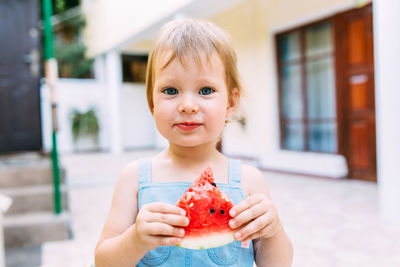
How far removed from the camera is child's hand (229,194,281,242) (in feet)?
2.83

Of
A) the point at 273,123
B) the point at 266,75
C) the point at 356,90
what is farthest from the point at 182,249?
the point at 266,75

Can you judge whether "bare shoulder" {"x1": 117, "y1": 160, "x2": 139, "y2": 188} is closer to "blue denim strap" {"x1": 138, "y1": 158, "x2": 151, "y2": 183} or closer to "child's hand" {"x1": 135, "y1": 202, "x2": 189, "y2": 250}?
"blue denim strap" {"x1": 138, "y1": 158, "x2": 151, "y2": 183}

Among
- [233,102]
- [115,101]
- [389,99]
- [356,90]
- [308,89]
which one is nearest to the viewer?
[233,102]

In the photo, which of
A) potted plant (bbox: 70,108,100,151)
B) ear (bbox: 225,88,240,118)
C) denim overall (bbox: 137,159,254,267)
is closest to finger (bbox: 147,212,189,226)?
denim overall (bbox: 137,159,254,267)

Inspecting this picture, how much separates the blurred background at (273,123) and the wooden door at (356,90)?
2cm

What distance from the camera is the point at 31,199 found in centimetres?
404

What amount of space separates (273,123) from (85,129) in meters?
7.25

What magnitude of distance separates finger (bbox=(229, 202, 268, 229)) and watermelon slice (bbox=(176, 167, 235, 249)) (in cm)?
4

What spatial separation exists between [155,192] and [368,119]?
619cm

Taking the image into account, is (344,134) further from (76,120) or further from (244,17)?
(76,120)

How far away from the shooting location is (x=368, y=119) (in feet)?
21.1

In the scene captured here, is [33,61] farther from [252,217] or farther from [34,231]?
[252,217]

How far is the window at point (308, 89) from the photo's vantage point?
735 cm

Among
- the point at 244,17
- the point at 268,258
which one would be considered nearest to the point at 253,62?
the point at 244,17
